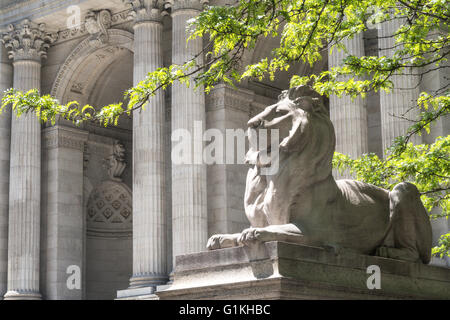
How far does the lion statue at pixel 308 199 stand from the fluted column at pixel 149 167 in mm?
21620

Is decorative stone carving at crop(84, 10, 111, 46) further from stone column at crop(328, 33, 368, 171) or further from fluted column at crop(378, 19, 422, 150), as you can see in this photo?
fluted column at crop(378, 19, 422, 150)

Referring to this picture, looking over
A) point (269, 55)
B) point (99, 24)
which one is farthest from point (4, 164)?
point (269, 55)

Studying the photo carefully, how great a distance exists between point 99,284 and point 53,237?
13.7ft

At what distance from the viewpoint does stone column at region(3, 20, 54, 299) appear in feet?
121

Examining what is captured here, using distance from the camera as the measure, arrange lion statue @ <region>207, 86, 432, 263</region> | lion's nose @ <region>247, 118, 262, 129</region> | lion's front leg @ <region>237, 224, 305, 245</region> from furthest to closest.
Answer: lion's nose @ <region>247, 118, 262, 129</region> < lion statue @ <region>207, 86, 432, 263</region> < lion's front leg @ <region>237, 224, 305, 245</region>

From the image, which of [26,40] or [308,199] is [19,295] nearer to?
[26,40]

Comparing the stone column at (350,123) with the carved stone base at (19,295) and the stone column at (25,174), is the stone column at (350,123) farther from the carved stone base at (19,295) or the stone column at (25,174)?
the carved stone base at (19,295)

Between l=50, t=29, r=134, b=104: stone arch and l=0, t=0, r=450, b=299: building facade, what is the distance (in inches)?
2.3

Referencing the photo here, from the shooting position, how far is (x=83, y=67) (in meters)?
39.5

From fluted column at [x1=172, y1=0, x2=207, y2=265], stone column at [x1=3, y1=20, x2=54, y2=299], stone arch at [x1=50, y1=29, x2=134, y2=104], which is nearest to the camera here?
fluted column at [x1=172, y1=0, x2=207, y2=265]

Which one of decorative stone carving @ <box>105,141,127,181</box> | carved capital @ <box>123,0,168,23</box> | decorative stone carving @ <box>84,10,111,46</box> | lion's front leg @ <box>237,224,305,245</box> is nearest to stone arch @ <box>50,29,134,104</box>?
decorative stone carving @ <box>84,10,111,46</box>

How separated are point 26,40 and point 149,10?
7131 mm

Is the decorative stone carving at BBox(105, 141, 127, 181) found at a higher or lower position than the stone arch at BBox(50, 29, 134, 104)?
lower

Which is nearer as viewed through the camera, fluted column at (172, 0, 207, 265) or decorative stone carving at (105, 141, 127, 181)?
fluted column at (172, 0, 207, 265)
